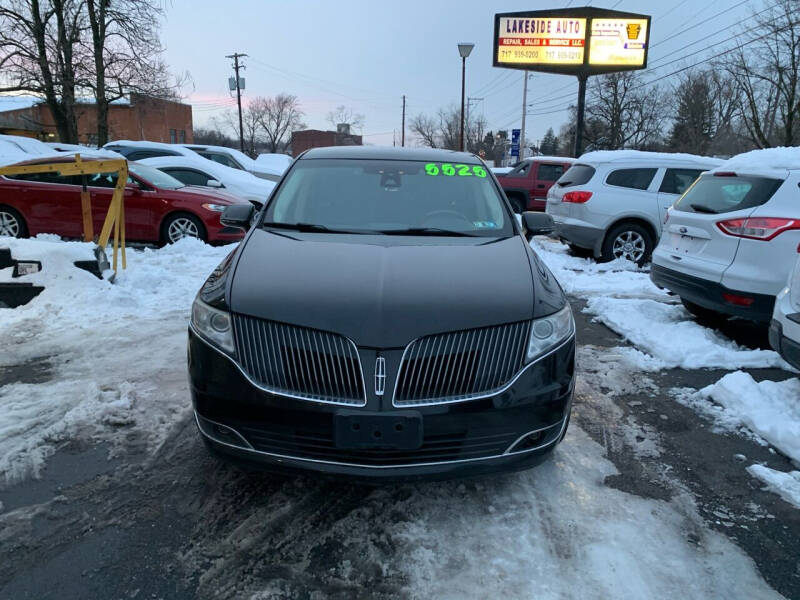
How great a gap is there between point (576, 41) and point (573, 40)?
0.14m

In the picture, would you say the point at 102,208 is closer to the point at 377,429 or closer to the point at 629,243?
the point at 629,243

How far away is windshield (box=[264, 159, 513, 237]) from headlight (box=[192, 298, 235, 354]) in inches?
42.1

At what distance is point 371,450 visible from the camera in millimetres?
2400

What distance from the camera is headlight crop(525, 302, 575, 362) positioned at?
2.62 meters

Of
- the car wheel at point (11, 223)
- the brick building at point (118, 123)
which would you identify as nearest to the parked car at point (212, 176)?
the car wheel at point (11, 223)

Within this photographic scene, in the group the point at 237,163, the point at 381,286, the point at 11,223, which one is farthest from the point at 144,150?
the point at 381,286

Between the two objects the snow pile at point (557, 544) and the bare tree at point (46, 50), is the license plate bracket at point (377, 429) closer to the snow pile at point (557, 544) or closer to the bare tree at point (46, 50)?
the snow pile at point (557, 544)

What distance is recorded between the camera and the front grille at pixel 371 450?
244 cm

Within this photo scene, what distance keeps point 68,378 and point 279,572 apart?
2.79m

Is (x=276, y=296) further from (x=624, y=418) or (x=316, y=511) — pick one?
(x=624, y=418)

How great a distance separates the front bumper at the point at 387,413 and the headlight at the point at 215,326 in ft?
0.15

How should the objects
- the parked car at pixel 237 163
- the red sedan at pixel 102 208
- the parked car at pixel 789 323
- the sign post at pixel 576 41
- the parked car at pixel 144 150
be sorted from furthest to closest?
the sign post at pixel 576 41
the parked car at pixel 237 163
the parked car at pixel 144 150
the red sedan at pixel 102 208
the parked car at pixel 789 323

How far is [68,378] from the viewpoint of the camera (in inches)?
168

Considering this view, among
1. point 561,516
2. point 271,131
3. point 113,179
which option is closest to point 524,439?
point 561,516
